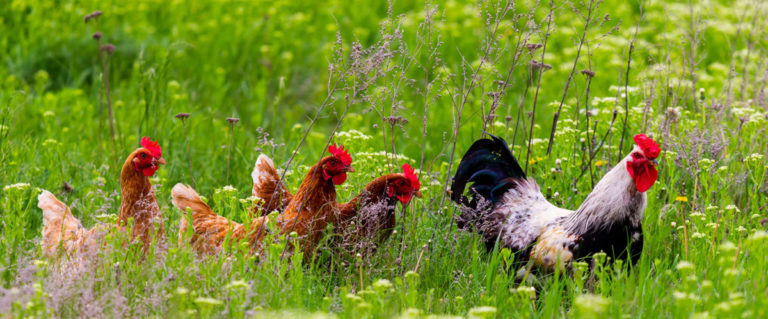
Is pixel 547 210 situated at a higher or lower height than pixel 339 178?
lower

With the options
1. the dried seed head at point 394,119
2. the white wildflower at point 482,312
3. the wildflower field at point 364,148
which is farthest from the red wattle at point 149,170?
the white wildflower at point 482,312

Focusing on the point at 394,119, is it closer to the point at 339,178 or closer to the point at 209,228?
the point at 339,178

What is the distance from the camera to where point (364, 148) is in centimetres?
535

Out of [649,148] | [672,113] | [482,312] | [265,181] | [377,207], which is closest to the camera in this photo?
[482,312]

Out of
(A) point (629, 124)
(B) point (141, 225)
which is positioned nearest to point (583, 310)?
(B) point (141, 225)

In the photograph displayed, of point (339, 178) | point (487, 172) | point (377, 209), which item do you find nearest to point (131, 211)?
point (339, 178)

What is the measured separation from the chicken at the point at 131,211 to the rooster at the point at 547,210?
65.6 inches

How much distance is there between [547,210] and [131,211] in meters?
2.29

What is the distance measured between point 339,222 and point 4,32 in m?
5.88

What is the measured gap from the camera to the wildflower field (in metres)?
3.53

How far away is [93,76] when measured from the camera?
8.23 meters

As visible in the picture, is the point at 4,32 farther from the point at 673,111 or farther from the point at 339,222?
the point at 673,111

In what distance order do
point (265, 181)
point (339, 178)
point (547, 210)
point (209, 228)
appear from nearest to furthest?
point (339, 178) → point (209, 228) → point (547, 210) → point (265, 181)

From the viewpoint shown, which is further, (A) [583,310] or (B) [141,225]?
(B) [141,225]
